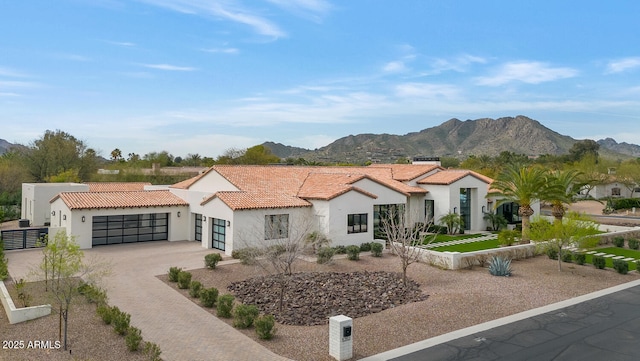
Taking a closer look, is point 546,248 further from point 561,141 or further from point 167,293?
point 561,141

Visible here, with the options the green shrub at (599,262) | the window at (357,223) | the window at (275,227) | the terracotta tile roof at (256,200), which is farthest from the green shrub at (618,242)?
the window at (275,227)

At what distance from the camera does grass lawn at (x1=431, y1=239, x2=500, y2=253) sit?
101 feet

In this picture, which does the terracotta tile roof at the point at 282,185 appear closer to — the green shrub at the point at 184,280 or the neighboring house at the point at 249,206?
the neighboring house at the point at 249,206

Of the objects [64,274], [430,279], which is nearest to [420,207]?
[430,279]

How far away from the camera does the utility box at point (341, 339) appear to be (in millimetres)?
12836

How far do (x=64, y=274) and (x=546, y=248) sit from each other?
24810 millimetres

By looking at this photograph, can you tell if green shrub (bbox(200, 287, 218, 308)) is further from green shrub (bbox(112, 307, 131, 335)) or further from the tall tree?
the tall tree

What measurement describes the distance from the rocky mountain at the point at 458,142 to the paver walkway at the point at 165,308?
11294cm

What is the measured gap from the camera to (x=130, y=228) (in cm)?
3356

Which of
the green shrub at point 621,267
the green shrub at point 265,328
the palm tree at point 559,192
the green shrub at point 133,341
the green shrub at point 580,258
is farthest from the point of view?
the palm tree at point 559,192

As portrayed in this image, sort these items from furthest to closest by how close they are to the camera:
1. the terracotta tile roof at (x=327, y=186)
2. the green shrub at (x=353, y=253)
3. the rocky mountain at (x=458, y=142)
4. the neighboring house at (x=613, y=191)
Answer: the rocky mountain at (x=458, y=142), the neighboring house at (x=613, y=191), the terracotta tile roof at (x=327, y=186), the green shrub at (x=353, y=253)

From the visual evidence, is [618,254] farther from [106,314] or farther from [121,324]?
[106,314]

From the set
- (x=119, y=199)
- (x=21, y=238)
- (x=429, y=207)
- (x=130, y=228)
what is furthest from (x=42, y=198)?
(x=429, y=207)

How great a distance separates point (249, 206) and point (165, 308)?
1121 cm
